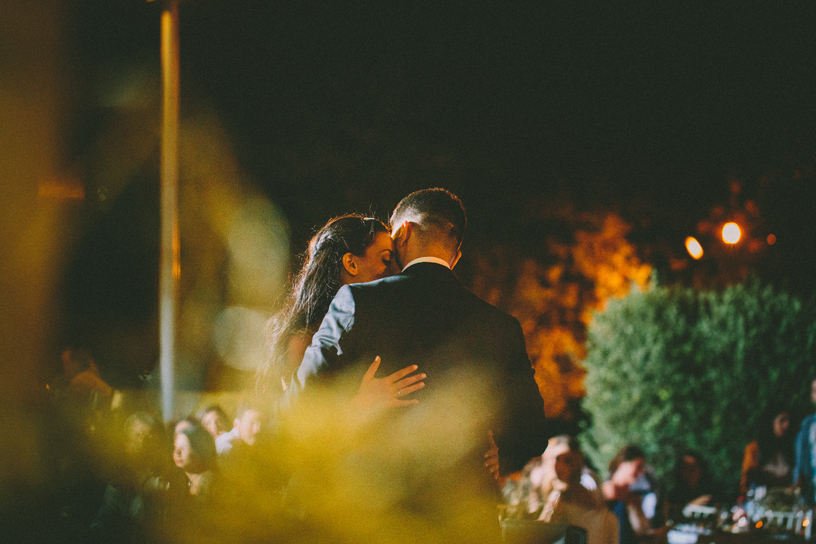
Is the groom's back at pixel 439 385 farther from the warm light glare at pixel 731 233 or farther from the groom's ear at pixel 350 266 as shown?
the warm light glare at pixel 731 233

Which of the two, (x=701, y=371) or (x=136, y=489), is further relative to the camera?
(x=701, y=371)

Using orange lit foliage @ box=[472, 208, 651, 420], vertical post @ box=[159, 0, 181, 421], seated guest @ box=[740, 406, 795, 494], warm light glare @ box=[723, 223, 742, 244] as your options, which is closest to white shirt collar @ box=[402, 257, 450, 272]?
vertical post @ box=[159, 0, 181, 421]

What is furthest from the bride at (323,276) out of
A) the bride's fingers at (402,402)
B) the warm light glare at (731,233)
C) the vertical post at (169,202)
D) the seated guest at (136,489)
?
the warm light glare at (731,233)

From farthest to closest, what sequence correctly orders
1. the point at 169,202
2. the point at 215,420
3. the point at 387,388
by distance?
the point at 169,202
the point at 215,420
the point at 387,388

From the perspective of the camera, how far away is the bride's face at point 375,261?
12.9 feet

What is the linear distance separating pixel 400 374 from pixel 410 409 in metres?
0.14

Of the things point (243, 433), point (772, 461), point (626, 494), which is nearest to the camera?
point (243, 433)

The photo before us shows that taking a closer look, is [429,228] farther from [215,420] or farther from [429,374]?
[215,420]

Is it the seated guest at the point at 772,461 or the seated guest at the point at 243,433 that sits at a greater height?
the seated guest at the point at 772,461

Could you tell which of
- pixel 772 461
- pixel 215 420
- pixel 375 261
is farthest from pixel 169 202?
pixel 772 461

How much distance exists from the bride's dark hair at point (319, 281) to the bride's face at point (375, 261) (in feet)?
0.10

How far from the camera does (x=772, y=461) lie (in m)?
9.65

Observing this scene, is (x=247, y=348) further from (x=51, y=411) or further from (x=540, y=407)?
(x=540, y=407)

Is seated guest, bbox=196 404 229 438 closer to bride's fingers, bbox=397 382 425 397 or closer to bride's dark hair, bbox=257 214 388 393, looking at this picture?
bride's dark hair, bbox=257 214 388 393
